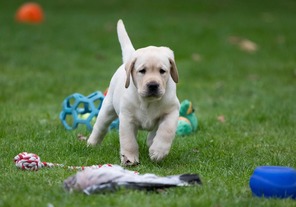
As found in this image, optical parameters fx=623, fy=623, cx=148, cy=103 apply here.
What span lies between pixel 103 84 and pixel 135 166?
552 cm

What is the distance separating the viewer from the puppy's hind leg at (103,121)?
5945 mm

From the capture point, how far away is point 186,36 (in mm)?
14641

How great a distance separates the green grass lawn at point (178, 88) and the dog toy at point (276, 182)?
0.09 m

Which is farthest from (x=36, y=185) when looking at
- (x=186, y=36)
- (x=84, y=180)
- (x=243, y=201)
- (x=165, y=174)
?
(x=186, y=36)

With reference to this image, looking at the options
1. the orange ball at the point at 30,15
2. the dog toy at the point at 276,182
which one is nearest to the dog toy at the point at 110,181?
the dog toy at the point at 276,182

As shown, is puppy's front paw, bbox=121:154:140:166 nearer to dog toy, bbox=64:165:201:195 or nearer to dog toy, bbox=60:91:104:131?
dog toy, bbox=64:165:201:195

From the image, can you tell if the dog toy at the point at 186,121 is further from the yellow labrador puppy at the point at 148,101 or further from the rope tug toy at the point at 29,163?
the rope tug toy at the point at 29,163

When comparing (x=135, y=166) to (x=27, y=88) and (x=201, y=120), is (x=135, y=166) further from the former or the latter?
(x=27, y=88)

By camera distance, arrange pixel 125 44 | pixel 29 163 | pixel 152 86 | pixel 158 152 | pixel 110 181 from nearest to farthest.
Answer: pixel 110 181 → pixel 29 163 → pixel 152 86 → pixel 158 152 → pixel 125 44

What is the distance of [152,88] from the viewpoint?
5.05m

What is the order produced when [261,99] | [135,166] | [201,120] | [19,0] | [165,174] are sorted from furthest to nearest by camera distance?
[19,0]
[261,99]
[201,120]
[135,166]
[165,174]

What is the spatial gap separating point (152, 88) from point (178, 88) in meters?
5.40

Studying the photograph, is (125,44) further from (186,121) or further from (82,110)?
(82,110)

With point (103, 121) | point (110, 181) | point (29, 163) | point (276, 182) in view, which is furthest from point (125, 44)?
point (276, 182)
